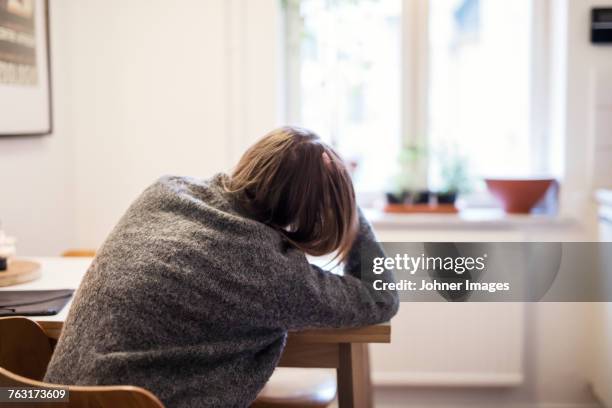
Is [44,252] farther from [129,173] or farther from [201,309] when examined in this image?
[201,309]

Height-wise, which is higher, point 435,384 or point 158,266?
point 158,266

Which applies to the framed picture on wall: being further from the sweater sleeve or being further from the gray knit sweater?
the sweater sleeve

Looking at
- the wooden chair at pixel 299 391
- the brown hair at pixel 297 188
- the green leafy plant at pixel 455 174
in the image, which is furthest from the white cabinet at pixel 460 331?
the brown hair at pixel 297 188

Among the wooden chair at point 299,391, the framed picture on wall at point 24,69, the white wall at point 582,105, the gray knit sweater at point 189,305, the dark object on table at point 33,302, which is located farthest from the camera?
the white wall at point 582,105

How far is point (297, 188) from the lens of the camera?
127cm

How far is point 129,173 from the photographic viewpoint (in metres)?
2.73

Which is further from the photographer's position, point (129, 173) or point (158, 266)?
point (129, 173)

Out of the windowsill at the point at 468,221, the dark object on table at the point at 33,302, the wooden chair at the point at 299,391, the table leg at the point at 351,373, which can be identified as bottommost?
the wooden chair at the point at 299,391

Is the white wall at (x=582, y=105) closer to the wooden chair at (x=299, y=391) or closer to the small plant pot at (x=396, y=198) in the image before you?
the small plant pot at (x=396, y=198)

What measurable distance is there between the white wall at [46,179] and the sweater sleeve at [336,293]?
1.19 meters

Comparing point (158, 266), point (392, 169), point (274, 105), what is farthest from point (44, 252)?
point (158, 266)

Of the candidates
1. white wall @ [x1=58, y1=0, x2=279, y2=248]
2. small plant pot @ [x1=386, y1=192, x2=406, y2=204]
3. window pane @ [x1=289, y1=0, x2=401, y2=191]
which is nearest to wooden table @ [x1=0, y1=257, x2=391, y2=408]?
white wall @ [x1=58, y1=0, x2=279, y2=248]

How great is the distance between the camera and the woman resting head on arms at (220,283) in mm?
1163

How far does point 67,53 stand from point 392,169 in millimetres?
1149
